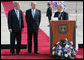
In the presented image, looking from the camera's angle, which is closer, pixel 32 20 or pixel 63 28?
pixel 63 28

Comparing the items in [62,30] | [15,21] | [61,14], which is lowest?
[62,30]

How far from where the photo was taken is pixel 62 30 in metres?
6.38

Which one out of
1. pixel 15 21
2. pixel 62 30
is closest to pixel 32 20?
pixel 15 21

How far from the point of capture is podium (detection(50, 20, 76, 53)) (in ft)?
20.9

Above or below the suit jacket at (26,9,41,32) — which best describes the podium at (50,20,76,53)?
below

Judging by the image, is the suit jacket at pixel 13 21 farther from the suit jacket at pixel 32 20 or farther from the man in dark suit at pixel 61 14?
the man in dark suit at pixel 61 14

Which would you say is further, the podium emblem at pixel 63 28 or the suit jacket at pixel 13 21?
the suit jacket at pixel 13 21

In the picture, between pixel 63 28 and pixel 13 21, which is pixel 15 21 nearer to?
pixel 13 21

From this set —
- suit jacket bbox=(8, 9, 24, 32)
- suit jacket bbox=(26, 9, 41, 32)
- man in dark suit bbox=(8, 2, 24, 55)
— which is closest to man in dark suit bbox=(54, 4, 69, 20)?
suit jacket bbox=(26, 9, 41, 32)

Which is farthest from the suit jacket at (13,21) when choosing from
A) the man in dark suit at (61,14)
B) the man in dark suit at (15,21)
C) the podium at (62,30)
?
the man in dark suit at (61,14)

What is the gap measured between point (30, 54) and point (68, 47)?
1167 mm

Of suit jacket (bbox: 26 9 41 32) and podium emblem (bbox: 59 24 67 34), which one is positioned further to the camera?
suit jacket (bbox: 26 9 41 32)

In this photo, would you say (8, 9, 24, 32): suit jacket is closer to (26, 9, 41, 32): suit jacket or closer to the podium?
(26, 9, 41, 32): suit jacket

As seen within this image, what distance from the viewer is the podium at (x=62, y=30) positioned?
6.36m
